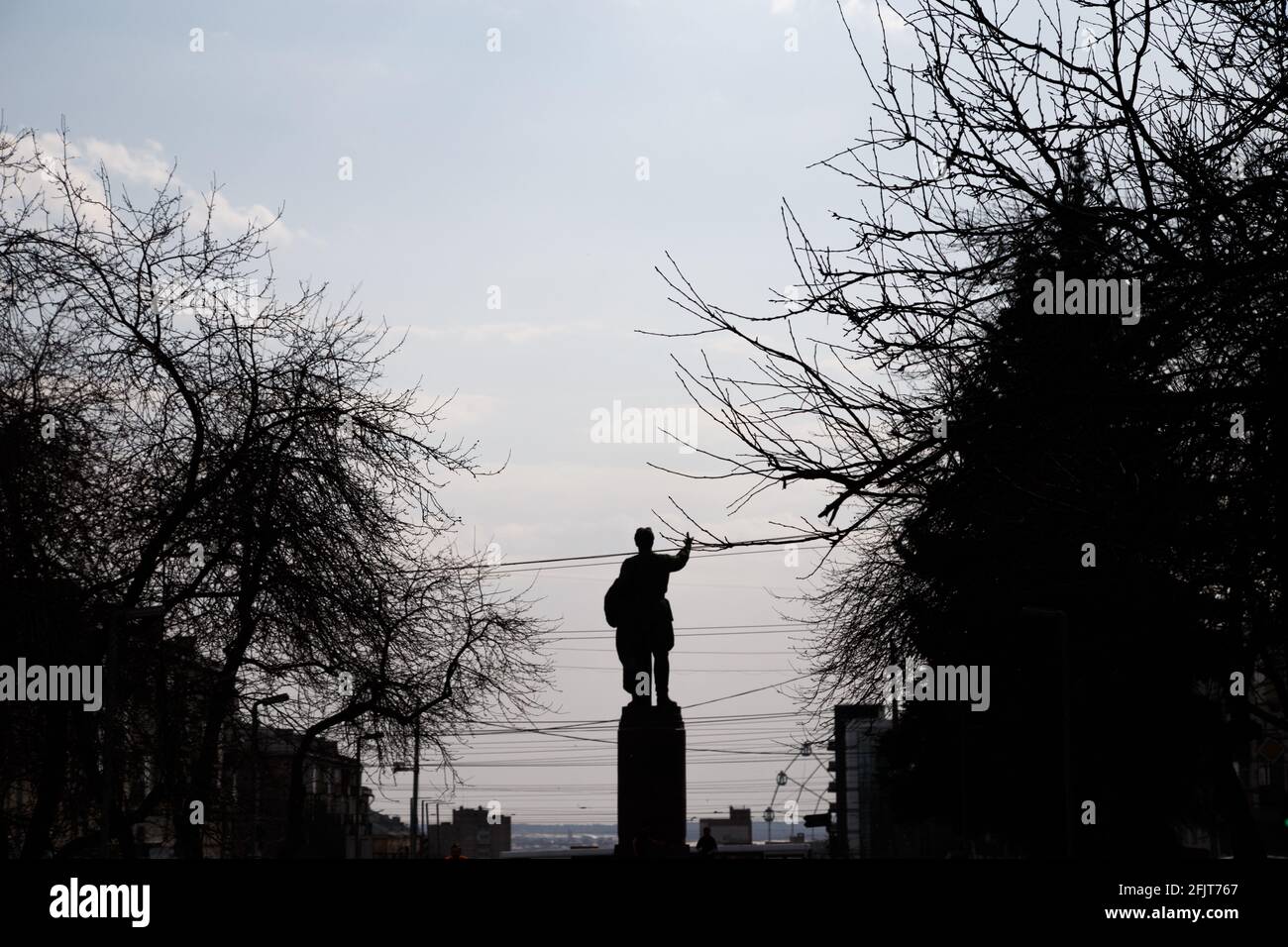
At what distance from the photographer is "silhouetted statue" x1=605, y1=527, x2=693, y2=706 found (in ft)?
66.9

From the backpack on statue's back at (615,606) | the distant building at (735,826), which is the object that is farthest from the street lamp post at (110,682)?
the distant building at (735,826)

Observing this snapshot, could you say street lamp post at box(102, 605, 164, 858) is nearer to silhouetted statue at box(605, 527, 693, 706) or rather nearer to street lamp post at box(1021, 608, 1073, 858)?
silhouetted statue at box(605, 527, 693, 706)

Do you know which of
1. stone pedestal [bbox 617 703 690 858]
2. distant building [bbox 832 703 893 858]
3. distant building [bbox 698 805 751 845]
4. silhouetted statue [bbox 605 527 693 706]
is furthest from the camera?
distant building [bbox 698 805 751 845]

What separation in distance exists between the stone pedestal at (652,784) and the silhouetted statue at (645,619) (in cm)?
61

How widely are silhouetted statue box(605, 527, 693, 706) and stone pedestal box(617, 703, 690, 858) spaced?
23.9 inches

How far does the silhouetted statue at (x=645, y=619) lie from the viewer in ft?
66.9

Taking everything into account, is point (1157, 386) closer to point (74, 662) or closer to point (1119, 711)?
point (74, 662)

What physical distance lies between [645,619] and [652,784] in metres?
2.13

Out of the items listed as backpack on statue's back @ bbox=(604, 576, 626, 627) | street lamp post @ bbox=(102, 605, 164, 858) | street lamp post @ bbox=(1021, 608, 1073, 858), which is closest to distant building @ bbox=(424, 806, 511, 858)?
street lamp post @ bbox=(1021, 608, 1073, 858)

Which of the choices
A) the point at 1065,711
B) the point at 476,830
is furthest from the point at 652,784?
the point at 476,830

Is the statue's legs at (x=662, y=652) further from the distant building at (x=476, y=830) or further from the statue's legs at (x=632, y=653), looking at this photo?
the distant building at (x=476, y=830)
